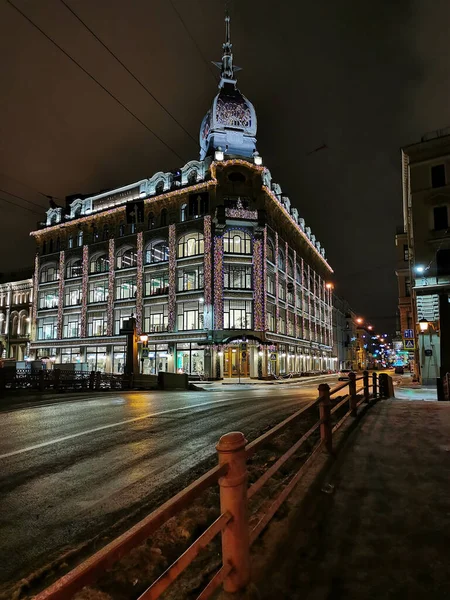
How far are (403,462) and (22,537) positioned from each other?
5.33m

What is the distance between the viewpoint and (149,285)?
5116 centimetres

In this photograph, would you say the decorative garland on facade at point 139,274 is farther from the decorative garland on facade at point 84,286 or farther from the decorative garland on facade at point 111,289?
the decorative garland on facade at point 84,286

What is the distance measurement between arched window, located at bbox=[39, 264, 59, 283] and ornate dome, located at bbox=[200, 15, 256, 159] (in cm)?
2668

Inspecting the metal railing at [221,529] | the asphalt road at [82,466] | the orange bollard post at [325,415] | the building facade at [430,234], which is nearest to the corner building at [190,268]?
the building facade at [430,234]

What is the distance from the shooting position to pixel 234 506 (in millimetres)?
2928

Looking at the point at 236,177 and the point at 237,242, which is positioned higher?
the point at 236,177

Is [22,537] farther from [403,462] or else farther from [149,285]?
[149,285]

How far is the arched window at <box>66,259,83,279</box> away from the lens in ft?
189

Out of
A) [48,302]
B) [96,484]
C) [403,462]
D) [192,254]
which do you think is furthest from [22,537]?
[48,302]

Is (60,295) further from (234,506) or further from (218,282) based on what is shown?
(234,506)

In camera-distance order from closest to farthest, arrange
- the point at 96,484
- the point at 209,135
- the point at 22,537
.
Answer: the point at 22,537
the point at 96,484
the point at 209,135

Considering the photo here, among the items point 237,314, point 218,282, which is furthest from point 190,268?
point 237,314

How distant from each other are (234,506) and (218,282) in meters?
42.5

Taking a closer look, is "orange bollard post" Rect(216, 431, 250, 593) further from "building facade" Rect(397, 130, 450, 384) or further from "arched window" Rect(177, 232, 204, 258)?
"arched window" Rect(177, 232, 204, 258)
